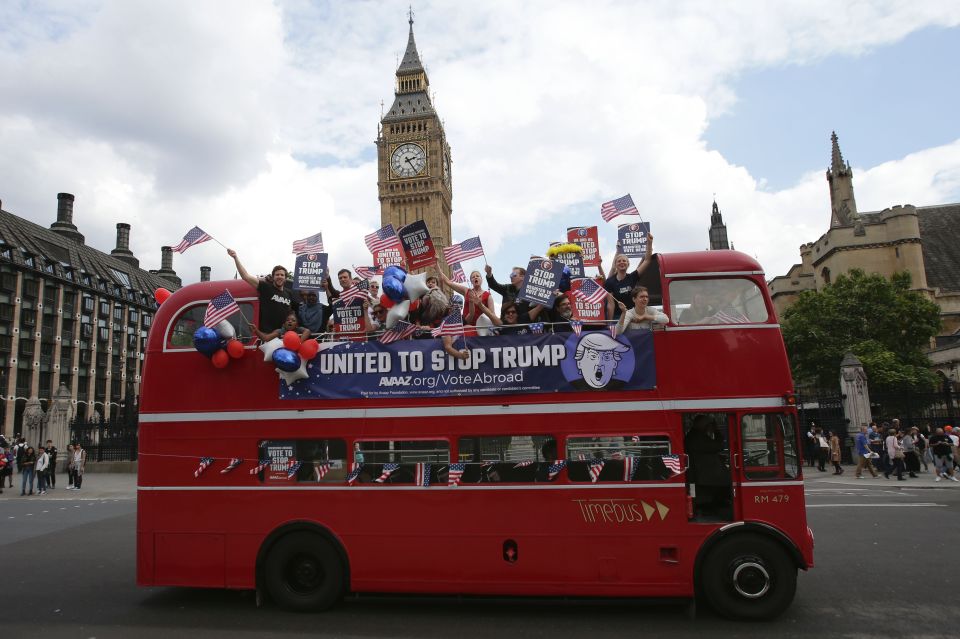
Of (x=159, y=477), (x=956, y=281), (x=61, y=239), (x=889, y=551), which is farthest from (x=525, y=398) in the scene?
(x=61, y=239)

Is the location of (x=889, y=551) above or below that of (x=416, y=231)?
below

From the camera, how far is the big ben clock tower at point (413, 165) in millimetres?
90438

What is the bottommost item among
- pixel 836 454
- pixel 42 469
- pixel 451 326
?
pixel 836 454

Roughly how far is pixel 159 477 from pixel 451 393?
3994 mm

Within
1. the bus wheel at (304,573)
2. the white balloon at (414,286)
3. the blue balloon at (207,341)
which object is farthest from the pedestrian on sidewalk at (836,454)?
the blue balloon at (207,341)

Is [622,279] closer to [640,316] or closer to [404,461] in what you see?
[640,316]

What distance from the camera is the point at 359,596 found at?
8.25 meters

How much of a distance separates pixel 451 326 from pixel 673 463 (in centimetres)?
312

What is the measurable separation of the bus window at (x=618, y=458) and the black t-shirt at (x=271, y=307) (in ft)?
13.7

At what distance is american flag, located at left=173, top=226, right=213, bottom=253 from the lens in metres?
9.16

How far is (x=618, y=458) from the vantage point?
7445mm

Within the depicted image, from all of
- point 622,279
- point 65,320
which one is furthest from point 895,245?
point 65,320

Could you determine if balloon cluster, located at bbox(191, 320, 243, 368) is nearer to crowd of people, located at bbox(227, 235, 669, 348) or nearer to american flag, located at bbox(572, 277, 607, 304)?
crowd of people, located at bbox(227, 235, 669, 348)

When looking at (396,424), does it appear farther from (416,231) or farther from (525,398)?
(416,231)
